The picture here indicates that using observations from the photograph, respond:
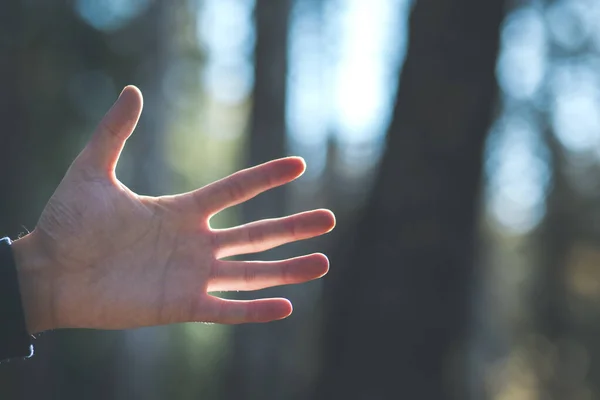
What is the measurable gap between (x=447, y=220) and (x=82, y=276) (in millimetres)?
1821

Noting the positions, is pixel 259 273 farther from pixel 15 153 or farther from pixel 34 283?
pixel 15 153

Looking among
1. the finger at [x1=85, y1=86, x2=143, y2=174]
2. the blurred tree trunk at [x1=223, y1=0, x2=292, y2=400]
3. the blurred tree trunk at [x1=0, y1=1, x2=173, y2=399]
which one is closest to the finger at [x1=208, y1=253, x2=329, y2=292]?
the finger at [x1=85, y1=86, x2=143, y2=174]

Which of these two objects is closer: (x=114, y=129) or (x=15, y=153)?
(x=114, y=129)

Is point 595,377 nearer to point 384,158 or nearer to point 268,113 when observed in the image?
point 268,113

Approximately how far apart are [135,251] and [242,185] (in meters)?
0.39

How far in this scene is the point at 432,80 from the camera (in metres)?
3.17

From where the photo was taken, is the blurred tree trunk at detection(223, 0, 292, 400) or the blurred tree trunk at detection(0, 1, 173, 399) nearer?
the blurred tree trunk at detection(223, 0, 292, 400)

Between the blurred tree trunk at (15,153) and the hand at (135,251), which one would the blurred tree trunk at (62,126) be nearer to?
the blurred tree trunk at (15,153)

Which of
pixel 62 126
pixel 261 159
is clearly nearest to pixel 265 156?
pixel 261 159

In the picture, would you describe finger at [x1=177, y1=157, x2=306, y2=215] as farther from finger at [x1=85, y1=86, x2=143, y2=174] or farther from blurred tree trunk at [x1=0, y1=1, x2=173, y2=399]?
blurred tree trunk at [x1=0, y1=1, x2=173, y2=399]

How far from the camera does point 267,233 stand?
6.58ft

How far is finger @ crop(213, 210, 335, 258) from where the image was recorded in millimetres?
1965

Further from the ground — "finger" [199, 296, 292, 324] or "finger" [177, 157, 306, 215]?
"finger" [177, 157, 306, 215]

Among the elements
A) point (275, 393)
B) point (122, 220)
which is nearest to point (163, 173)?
point (275, 393)
